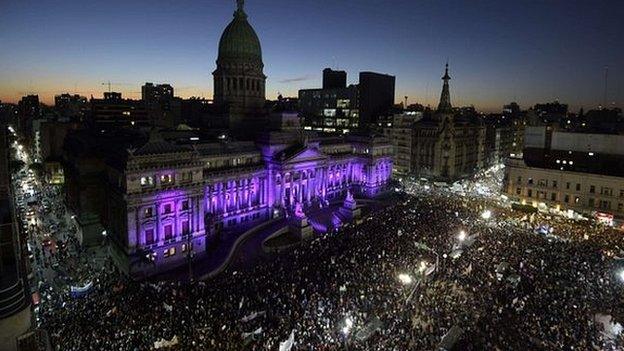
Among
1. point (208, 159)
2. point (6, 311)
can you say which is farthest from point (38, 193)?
point (6, 311)

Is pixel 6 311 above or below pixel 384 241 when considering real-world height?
above

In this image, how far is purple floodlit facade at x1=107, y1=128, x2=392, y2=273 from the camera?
1743 inches

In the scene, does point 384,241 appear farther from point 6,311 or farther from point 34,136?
point 34,136

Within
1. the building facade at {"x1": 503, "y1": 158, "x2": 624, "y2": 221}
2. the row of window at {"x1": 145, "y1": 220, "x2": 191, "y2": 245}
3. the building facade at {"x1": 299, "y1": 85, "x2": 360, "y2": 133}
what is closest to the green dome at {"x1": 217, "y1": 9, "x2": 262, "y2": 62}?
the row of window at {"x1": 145, "y1": 220, "x2": 191, "y2": 245}

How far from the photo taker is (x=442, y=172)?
323ft

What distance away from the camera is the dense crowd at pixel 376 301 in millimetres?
27016

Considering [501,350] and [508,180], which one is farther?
[508,180]

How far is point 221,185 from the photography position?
186ft

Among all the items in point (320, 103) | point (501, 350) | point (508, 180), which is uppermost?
point (320, 103)

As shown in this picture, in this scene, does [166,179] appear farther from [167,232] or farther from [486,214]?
[486,214]

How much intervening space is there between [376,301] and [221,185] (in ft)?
104

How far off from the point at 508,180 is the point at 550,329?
50.8 metres

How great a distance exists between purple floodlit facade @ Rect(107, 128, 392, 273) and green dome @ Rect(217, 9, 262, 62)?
72.4ft

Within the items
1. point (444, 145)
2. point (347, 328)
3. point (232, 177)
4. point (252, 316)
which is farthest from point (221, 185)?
point (444, 145)
